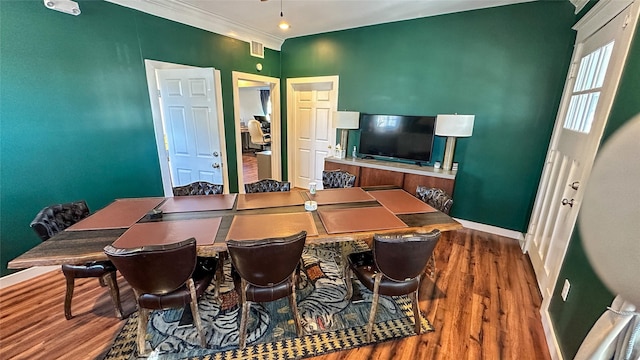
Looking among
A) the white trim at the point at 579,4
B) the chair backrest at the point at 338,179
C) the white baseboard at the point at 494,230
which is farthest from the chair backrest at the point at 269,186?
the white trim at the point at 579,4

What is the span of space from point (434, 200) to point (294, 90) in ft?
11.3

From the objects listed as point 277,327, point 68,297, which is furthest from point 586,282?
point 68,297

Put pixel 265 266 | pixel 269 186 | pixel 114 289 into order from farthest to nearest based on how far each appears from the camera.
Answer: pixel 269 186 → pixel 114 289 → pixel 265 266

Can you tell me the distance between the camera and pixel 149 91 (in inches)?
119

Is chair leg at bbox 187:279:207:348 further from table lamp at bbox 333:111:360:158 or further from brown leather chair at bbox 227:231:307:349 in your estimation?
table lamp at bbox 333:111:360:158

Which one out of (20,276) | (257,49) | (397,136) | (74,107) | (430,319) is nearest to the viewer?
(430,319)

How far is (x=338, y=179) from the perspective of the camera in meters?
3.18

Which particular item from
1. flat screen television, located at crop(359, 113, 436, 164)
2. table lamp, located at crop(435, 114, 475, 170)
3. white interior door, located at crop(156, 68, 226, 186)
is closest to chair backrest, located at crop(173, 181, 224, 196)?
white interior door, located at crop(156, 68, 226, 186)

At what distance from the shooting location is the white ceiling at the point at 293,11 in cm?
297

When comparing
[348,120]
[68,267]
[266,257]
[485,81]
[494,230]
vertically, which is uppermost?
[485,81]

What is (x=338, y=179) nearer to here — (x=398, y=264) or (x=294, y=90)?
(x=398, y=264)

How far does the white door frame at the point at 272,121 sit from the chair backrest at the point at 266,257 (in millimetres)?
3034

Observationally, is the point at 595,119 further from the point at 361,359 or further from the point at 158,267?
the point at 158,267

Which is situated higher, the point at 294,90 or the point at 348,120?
the point at 294,90
